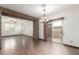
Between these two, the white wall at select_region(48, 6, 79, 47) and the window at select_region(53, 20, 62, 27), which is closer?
the white wall at select_region(48, 6, 79, 47)

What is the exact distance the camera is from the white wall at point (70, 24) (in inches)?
77.0

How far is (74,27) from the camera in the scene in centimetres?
203

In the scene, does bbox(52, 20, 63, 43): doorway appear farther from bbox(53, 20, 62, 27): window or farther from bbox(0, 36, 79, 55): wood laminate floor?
bbox(0, 36, 79, 55): wood laminate floor

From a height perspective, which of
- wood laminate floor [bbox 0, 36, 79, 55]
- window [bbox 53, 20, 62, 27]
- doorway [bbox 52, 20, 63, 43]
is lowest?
wood laminate floor [bbox 0, 36, 79, 55]

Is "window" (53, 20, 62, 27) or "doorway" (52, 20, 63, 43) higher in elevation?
"window" (53, 20, 62, 27)

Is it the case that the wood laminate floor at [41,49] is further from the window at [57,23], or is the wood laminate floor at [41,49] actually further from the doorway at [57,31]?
the window at [57,23]

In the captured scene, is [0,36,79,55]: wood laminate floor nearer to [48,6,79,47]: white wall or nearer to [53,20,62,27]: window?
[48,6,79,47]: white wall

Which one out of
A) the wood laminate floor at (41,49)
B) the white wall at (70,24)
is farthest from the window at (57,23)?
the wood laminate floor at (41,49)

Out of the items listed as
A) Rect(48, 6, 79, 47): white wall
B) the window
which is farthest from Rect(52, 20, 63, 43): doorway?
Rect(48, 6, 79, 47): white wall

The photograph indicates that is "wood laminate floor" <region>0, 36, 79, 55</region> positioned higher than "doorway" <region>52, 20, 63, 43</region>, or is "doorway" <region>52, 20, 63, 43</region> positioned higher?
"doorway" <region>52, 20, 63, 43</region>

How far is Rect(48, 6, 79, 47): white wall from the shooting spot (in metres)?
1.95
